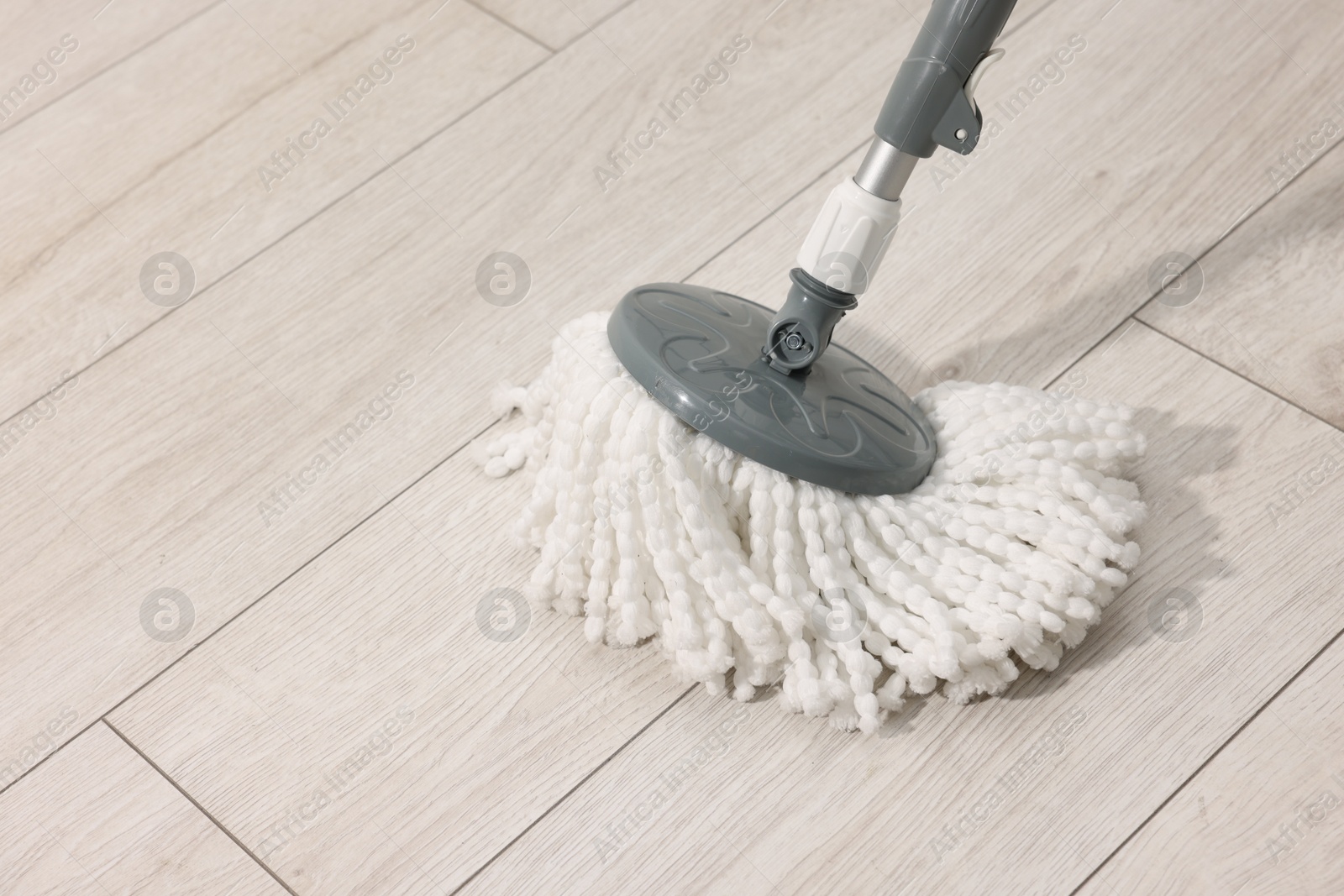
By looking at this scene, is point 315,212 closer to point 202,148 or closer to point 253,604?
point 202,148

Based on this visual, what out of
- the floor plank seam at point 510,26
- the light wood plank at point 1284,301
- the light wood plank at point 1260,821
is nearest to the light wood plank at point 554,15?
the floor plank seam at point 510,26

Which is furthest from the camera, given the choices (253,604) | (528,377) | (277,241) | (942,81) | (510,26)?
(510,26)

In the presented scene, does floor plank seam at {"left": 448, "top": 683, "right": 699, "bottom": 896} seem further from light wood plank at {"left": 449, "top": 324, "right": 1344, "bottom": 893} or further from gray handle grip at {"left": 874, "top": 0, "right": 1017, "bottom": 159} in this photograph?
gray handle grip at {"left": 874, "top": 0, "right": 1017, "bottom": 159}

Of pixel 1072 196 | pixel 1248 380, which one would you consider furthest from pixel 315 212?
pixel 1248 380

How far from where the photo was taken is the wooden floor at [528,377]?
63cm

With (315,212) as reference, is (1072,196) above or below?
above

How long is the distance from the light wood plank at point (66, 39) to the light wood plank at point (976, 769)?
2.66ft

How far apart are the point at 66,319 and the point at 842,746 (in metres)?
0.63

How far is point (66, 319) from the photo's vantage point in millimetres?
896

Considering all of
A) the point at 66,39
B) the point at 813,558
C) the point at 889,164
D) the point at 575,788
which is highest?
the point at 889,164

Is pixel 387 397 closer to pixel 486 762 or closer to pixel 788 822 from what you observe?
pixel 486 762

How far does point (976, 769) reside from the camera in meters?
0.65

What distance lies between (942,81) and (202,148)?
2.17 feet

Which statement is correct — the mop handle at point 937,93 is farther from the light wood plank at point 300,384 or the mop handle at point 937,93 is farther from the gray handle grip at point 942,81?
the light wood plank at point 300,384
